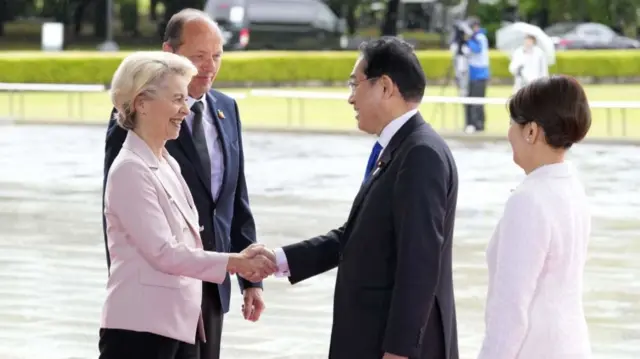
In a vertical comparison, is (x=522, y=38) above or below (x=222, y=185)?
below

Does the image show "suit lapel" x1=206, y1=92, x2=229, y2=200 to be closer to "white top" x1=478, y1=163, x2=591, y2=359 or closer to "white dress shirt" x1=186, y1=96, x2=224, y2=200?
"white dress shirt" x1=186, y1=96, x2=224, y2=200

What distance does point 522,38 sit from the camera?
85.1 feet

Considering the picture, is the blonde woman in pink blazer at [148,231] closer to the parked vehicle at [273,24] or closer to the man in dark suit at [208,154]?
the man in dark suit at [208,154]

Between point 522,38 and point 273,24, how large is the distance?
1662 cm

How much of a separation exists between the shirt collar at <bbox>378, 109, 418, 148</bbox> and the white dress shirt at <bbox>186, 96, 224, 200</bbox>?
0.95m

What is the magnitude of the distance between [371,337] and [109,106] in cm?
2544

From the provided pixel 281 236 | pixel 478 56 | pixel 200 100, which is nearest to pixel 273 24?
pixel 478 56

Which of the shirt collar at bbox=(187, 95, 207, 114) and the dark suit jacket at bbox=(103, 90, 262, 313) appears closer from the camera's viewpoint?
the dark suit jacket at bbox=(103, 90, 262, 313)

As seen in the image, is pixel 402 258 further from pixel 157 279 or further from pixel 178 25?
pixel 178 25

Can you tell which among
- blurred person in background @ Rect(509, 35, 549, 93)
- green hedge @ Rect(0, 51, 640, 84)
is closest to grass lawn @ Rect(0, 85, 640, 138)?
green hedge @ Rect(0, 51, 640, 84)

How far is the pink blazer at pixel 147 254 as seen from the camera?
178 inches

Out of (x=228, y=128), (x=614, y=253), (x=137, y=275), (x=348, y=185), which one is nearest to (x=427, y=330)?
(x=137, y=275)

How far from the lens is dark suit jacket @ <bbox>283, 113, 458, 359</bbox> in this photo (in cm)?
434

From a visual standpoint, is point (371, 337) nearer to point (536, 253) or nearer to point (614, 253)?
point (536, 253)
